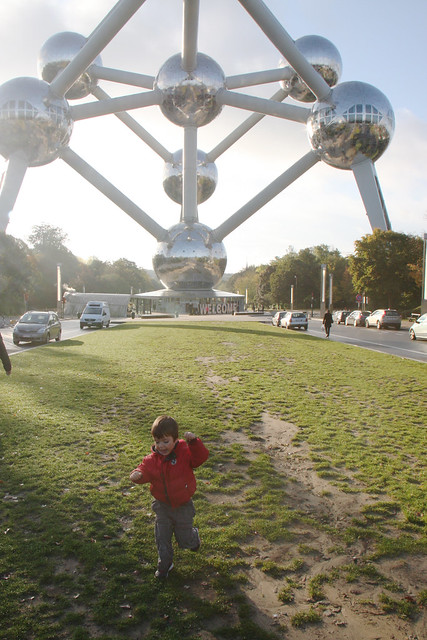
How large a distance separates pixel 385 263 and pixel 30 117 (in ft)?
116

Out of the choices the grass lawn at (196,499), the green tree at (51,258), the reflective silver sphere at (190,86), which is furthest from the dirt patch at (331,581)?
the green tree at (51,258)

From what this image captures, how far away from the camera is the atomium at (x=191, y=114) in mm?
21500

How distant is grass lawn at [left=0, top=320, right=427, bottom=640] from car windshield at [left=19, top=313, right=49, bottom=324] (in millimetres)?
10988

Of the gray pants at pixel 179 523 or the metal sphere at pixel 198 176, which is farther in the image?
the metal sphere at pixel 198 176

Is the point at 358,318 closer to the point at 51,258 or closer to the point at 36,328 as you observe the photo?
the point at 36,328

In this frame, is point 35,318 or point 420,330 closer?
point 35,318

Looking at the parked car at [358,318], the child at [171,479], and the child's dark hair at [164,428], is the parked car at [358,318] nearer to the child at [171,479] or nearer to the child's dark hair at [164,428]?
the child at [171,479]

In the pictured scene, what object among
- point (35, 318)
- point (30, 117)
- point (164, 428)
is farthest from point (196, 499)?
point (30, 117)

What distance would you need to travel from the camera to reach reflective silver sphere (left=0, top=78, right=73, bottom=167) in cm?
2147

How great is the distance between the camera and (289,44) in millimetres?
20391

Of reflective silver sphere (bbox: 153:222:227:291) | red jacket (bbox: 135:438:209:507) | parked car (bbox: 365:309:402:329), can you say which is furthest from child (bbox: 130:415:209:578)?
parked car (bbox: 365:309:402:329)

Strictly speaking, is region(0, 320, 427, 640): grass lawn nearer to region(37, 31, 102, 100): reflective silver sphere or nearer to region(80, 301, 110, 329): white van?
region(80, 301, 110, 329): white van

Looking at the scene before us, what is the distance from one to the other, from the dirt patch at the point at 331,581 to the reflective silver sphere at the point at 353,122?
21.8 m

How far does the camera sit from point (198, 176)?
111 feet
